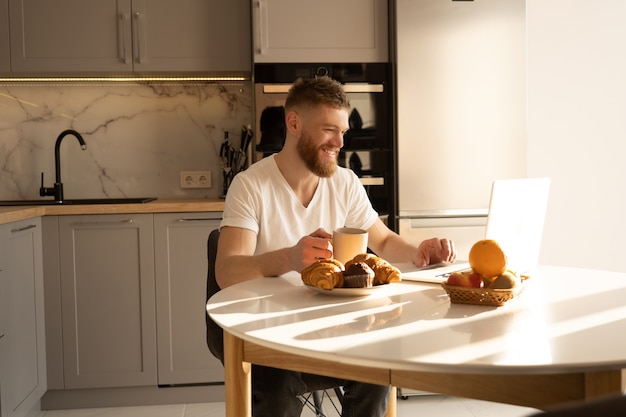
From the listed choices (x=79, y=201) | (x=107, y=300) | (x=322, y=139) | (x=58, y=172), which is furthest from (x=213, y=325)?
(x=58, y=172)

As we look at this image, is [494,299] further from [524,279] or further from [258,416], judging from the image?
[258,416]

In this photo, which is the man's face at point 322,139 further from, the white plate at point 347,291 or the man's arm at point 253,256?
the white plate at point 347,291

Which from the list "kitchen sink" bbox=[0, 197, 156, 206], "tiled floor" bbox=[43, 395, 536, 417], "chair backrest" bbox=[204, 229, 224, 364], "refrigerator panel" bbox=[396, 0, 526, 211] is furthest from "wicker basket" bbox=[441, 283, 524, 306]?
"kitchen sink" bbox=[0, 197, 156, 206]

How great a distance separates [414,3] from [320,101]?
4.51 feet

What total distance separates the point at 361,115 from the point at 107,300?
148 centimetres

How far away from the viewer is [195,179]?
4.14m

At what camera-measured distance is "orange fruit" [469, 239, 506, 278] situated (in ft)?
5.27

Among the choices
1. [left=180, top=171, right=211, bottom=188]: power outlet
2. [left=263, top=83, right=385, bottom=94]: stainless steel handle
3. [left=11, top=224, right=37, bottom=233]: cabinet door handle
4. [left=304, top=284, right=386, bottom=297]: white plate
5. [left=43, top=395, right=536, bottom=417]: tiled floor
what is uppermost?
[left=263, top=83, right=385, bottom=94]: stainless steel handle

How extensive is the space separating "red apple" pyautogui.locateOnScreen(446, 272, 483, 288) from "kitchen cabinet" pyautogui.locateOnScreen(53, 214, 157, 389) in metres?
2.17

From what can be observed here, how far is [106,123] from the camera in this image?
4117 millimetres

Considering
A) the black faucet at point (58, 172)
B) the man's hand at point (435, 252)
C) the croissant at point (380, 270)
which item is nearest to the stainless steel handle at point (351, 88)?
the black faucet at point (58, 172)

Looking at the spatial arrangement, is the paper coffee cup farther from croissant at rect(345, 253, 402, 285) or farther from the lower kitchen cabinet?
the lower kitchen cabinet

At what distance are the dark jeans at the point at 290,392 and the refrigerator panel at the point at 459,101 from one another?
1602 mm

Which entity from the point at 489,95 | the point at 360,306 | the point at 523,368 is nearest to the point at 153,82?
the point at 489,95
